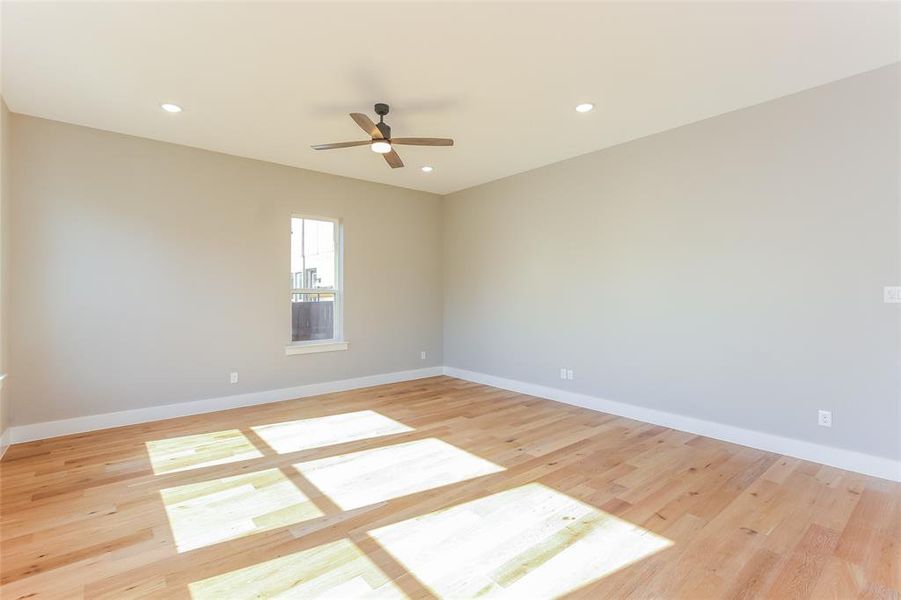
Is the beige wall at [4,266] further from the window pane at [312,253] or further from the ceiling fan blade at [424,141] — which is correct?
the ceiling fan blade at [424,141]

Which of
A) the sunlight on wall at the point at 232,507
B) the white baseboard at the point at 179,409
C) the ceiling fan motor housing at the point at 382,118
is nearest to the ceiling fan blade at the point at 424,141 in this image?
the ceiling fan motor housing at the point at 382,118

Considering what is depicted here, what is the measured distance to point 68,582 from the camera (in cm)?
180

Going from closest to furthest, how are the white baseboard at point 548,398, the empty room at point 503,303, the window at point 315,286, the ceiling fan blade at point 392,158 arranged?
the empty room at point 503,303
the white baseboard at point 548,398
the ceiling fan blade at point 392,158
the window at point 315,286

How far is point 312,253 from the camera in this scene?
5324 mm

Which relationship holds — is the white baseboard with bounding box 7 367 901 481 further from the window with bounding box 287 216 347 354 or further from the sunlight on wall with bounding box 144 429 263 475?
the sunlight on wall with bounding box 144 429 263 475

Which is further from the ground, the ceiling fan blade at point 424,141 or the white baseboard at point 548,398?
the ceiling fan blade at point 424,141

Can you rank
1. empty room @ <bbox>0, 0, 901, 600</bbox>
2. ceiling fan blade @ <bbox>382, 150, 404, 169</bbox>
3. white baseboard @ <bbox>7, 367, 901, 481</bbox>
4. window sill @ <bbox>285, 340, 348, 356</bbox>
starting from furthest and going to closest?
1. window sill @ <bbox>285, 340, 348, 356</bbox>
2. ceiling fan blade @ <bbox>382, 150, 404, 169</bbox>
3. white baseboard @ <bbox>7, 367, 901, 481</bbox>
4. empty room @ <bbox>0, 0, 901, 600</bbox>

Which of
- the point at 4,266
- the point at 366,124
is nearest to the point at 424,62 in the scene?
the point at 366,124

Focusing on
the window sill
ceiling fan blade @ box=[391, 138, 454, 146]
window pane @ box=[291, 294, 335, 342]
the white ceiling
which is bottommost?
the window sill

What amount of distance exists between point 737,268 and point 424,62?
299 cm

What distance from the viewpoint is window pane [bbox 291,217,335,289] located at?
5.18 metres

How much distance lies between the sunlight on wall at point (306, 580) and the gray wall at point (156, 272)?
3.09 meters

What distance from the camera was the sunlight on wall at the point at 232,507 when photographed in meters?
2.17

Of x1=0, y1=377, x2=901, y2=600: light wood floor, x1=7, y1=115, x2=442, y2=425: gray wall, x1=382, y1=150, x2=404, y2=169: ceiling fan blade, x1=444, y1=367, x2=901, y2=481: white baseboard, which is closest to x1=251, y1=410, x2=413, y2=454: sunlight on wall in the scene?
x1=0, y1=377, x2=901, y2=600: light wood floor
